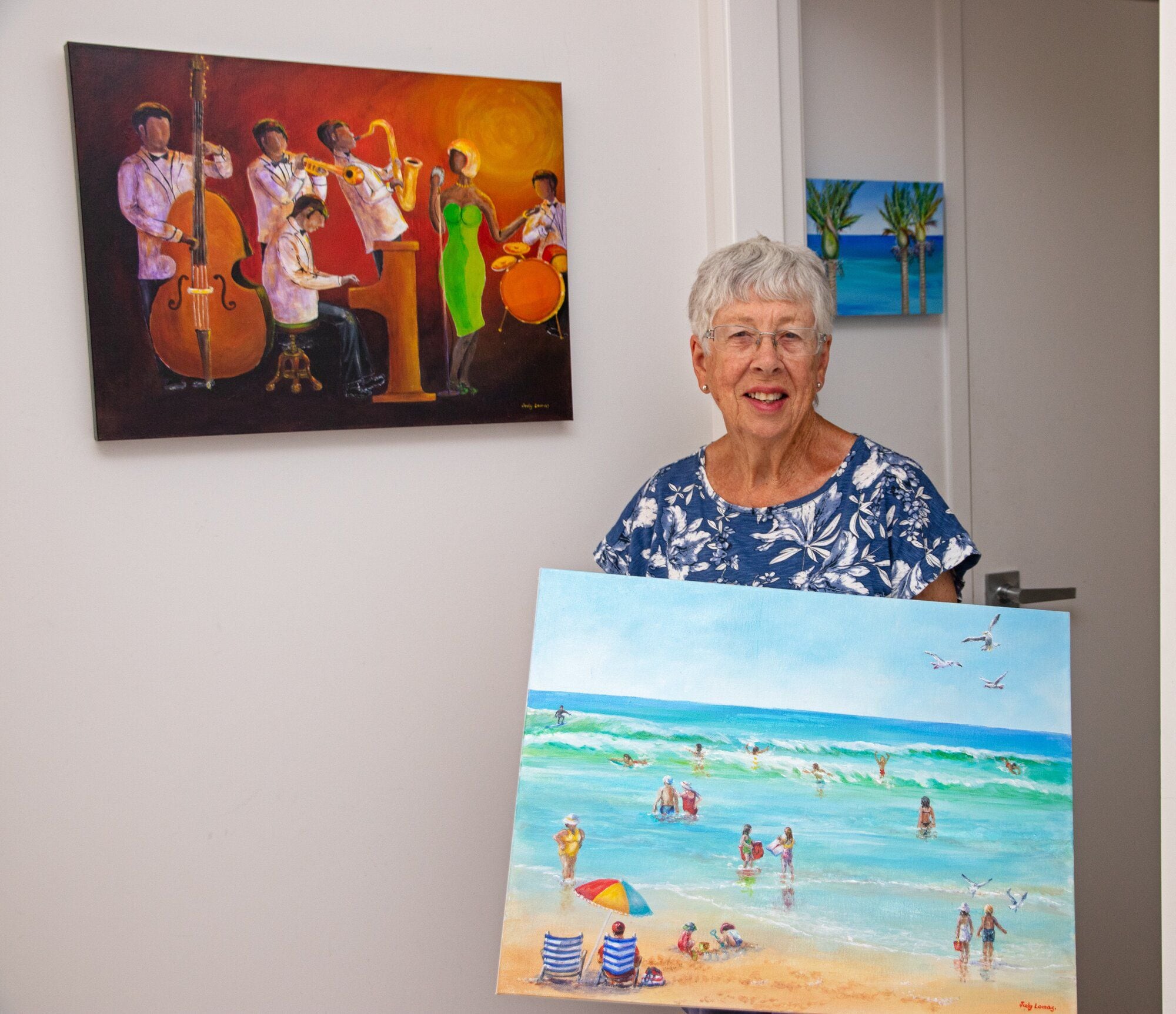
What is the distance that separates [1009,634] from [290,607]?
113 cm

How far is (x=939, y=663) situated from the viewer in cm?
128

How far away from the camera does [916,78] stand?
215 centimetres

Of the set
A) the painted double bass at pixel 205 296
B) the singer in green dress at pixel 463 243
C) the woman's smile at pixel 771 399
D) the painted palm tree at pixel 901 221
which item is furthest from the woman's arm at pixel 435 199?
the painted palm tree at pixel 901 221

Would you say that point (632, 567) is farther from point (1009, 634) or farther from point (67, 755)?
point (67, 755)

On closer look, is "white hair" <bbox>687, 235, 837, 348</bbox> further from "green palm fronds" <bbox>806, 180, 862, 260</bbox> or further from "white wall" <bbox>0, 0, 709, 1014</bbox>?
"green palm fronds" <bbox>806, 180, 862, 260</bbox>

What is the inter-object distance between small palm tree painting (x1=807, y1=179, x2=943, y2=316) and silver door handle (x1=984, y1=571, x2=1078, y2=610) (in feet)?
1.92

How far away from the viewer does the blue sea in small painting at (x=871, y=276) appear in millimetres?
2094

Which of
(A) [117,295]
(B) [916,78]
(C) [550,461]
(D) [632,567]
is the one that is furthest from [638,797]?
(B) [916,78]

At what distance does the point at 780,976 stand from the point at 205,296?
1.29 meters

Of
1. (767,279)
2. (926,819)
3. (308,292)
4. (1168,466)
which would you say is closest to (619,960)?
(926,819)

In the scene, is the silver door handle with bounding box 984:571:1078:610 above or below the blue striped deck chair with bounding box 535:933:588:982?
above

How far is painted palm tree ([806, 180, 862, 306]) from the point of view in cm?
207

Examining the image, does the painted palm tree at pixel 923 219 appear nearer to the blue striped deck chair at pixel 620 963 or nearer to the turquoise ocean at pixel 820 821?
the turquoise ocean at pixel 820 821

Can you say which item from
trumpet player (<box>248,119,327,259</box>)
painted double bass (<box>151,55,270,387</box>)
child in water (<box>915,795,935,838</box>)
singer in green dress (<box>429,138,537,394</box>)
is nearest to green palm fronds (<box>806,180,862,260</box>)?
singer in green dress (<box>429,138,537,394</box>)
